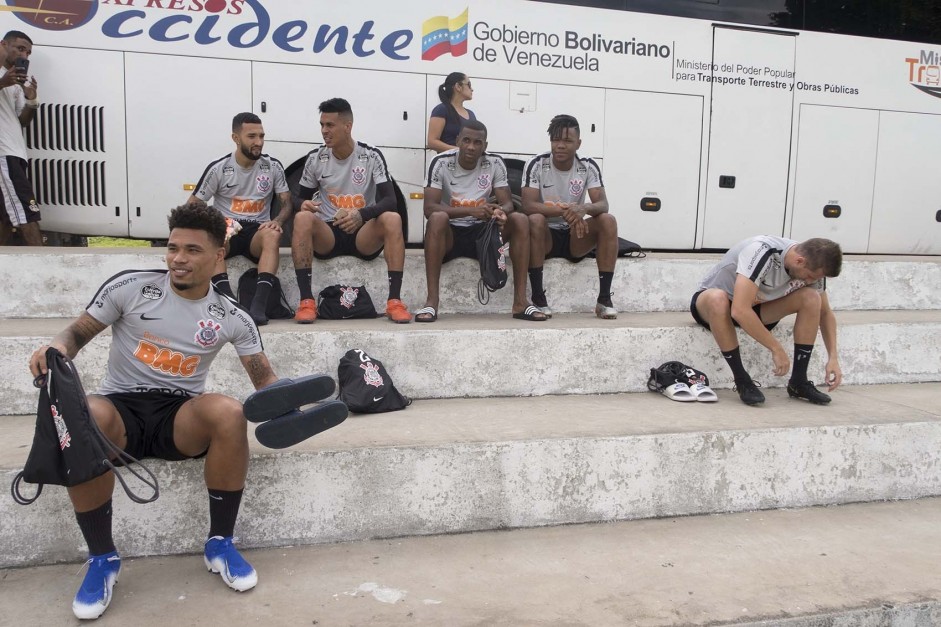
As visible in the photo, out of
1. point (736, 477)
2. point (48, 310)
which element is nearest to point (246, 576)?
point (736, 477)

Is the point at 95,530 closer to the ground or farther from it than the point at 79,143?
closer to the ground

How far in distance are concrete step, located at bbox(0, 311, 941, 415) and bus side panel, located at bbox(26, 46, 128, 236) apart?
1.66 m

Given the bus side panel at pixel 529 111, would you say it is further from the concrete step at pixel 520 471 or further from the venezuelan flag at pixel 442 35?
the concrete step at pixel 520 471

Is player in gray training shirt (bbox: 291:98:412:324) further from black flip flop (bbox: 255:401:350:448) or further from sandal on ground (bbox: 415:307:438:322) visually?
black flip flop (bbox: 255:401:350:448)

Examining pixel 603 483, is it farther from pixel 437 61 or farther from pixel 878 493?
pixel 437 61

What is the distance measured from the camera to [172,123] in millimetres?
6137

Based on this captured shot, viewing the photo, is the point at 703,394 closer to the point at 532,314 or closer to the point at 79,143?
the point at 532,314

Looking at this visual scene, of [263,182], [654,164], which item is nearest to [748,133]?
[654,164]

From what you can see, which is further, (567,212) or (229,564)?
(567,212)

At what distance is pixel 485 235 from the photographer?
5309mm

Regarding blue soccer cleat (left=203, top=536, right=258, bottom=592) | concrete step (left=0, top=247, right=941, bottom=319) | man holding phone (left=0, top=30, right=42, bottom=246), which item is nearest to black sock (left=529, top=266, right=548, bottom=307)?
concrete step (left=0, top=247, right=941, bottom=319)

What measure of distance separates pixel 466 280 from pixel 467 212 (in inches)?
19.5

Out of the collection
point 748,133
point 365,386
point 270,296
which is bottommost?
point 365,386

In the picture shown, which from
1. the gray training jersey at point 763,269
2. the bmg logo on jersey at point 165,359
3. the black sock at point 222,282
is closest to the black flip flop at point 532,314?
the gray training jersey at point 763,269
